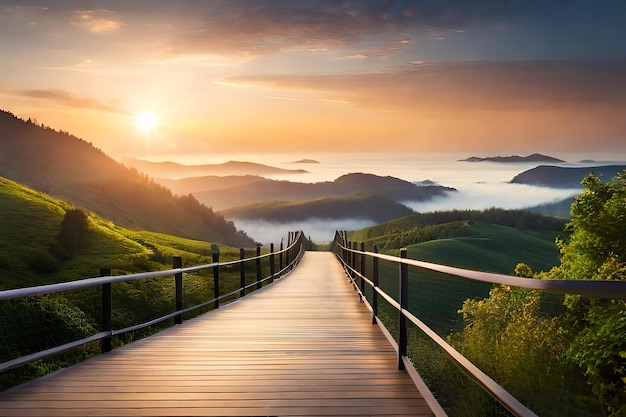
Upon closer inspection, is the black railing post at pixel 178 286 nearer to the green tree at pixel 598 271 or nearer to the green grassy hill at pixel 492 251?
the green tree at pixel 598 271

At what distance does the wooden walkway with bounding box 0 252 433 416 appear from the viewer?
5.02 m

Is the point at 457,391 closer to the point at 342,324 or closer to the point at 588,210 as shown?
the point at 588,210

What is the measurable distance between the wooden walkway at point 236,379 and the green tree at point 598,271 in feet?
78.8

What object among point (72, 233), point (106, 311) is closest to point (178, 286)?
point (106, 311)

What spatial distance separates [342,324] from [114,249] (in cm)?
5944

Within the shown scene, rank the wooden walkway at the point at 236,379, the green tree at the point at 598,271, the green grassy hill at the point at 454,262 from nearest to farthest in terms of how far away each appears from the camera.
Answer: the wooden walkway at the point at 236,379
the green tree at the point at 598,271
the green grassy hill at the point at 454,262

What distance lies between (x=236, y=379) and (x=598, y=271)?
34.3m

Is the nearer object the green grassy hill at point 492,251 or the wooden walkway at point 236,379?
the wooden walkway at point 236,379

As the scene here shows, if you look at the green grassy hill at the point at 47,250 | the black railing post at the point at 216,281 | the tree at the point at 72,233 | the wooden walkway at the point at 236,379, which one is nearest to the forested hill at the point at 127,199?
Answer: the green grassy hill at the point at 47,250

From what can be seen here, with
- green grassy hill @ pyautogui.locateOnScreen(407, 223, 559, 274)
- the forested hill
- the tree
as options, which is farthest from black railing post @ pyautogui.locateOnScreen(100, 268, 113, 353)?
the forested hill

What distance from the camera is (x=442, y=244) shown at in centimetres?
16188

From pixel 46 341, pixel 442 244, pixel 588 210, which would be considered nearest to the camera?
pixel 46 341

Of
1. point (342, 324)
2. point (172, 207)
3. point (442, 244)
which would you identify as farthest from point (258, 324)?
point (172, 207)

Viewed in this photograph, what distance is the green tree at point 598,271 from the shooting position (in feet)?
104
